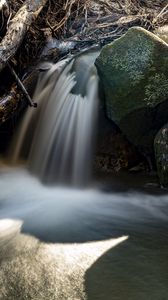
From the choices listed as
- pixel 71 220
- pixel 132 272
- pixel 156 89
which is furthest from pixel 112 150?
pixel 132 272

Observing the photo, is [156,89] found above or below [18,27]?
below

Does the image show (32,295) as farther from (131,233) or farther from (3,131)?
(3,131)

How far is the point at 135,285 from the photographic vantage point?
288 cm

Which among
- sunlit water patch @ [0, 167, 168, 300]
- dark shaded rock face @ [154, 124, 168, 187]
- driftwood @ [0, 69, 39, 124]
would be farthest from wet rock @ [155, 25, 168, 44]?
sunlit water patch @ [0, 167, 168, 300]

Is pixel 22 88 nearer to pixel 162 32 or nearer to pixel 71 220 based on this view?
pixel 71 220

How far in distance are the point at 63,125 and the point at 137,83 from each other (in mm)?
1251

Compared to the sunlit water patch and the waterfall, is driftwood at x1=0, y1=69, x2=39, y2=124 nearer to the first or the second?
the waterfall

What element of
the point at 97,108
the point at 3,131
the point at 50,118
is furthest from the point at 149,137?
the point at 3,131

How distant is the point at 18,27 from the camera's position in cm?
573

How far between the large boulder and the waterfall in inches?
15.6

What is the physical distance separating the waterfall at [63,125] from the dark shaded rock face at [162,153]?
1010 millimetres

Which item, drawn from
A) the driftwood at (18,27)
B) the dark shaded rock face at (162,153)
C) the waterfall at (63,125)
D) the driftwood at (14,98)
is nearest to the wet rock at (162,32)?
the waterfall at (63,125)

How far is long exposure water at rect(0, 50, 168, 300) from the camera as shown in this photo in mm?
2928

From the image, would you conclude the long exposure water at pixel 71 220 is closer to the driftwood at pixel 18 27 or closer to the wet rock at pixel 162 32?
the driftwood at pixel 18 27
